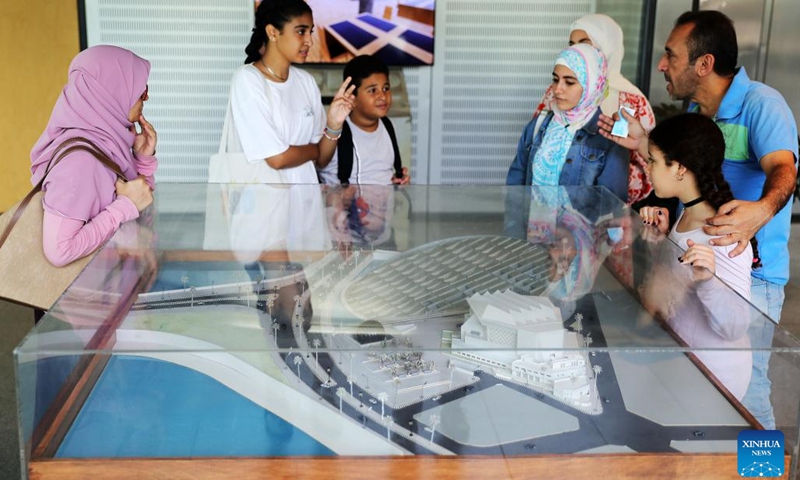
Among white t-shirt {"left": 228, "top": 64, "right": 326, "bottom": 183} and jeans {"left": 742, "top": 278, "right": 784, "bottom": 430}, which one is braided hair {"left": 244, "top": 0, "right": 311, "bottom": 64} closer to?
white t-shirt {"left": 228, "top": 64, "right": 326, "bottom": 183}

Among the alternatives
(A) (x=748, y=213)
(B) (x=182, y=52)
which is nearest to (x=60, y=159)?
(A) (x=748, y=213)

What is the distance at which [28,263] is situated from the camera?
2.32 meters

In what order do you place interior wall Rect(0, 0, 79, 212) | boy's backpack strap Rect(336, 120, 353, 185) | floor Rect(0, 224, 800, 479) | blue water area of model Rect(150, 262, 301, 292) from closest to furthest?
blue water area of model Rect(150, 262, 301, 292), floor Rect(0, 224, 800, 479), boy's backpack strap Rect(336, 120, 353, 185), interior wall Rect(0, 0, 79, 212)

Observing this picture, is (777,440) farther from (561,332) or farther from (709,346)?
(561,332)

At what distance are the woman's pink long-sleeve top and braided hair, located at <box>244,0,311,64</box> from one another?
1.25 m

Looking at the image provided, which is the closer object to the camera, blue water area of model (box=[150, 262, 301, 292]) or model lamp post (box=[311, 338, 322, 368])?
model lamp post (box=[311, 338, 322, 368])

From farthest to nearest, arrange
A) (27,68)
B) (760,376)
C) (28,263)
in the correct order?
(27,68) → (28,263) → (760,376)

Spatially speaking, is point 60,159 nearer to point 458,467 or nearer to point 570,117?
point 458,467

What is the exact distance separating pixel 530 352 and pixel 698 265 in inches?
28.9

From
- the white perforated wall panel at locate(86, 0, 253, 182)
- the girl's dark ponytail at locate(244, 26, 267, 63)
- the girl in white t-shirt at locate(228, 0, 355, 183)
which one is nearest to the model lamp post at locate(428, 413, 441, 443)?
the girl in white t-shirt at locate(228, 0, 355, 183)

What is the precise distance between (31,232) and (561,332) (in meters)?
1.47

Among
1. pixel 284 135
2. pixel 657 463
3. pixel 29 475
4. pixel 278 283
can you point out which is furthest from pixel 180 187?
pixel 657 463

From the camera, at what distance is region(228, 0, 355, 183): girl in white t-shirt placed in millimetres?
3375

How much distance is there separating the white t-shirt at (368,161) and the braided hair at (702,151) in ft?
4.98
